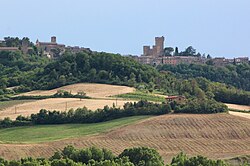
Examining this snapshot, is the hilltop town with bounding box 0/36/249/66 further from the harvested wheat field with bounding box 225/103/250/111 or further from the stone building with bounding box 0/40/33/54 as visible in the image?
the harvested wheat field with bounding box 225/103/250/111

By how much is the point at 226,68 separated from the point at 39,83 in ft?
145

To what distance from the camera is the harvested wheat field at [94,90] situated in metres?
78.4

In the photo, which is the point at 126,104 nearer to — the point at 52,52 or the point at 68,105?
the point at 68,105

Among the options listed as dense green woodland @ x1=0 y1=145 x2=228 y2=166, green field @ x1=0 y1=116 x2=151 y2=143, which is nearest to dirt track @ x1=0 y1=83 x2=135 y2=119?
green field @ x1=0 y1=116 x2=151 y2=143

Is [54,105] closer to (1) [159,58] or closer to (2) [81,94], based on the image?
(2) [81,94]

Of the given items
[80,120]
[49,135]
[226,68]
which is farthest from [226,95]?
[226,68]

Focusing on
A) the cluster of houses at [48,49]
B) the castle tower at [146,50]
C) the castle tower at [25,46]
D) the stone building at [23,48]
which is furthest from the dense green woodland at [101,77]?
the castle tower at [146,50]

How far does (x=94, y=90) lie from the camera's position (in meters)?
80.7

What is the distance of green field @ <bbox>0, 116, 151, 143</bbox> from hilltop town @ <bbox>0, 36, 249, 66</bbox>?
70.5 m

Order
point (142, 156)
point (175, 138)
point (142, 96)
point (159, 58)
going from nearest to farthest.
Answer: point (142, 156) → point (175, 138) → point (142, 96) → point (159, 58)

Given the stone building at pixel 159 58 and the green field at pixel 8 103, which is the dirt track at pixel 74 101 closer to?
the green field at pixel 8 103

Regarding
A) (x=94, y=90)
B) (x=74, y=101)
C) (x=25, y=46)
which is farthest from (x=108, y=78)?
(x=25, y=46)

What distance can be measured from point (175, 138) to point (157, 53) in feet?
430

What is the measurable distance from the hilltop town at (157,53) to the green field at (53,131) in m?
70.5
